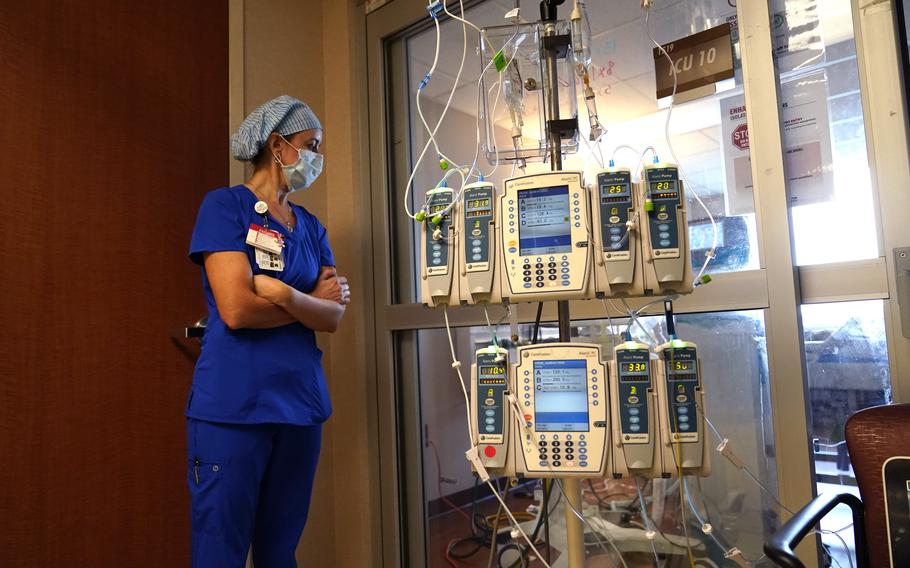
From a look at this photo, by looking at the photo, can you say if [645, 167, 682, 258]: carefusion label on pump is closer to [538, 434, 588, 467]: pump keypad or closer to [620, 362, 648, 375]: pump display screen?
[620, 362, 648, 375]: pump display screen

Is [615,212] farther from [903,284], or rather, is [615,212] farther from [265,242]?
[265,242]

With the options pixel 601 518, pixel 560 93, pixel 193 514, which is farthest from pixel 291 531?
pixel 560 93

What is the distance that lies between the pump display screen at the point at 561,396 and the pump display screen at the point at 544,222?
234 millimetres

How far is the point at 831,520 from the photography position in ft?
4.30

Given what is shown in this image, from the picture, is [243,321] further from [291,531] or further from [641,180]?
[641,180]

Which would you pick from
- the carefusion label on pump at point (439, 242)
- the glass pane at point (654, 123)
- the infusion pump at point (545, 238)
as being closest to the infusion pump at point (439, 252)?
the carefusion label on pump at point (439, 242)

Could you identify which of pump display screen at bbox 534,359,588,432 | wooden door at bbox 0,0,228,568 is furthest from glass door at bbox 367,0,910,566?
wooden door at bbox 0,0,228,568

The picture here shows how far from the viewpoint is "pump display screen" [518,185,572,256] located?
3.62 feet

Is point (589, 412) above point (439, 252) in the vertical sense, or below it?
below

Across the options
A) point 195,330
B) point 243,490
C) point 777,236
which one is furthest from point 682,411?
point 195,330

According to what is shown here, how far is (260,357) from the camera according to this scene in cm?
133

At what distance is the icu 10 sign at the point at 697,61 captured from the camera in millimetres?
1418

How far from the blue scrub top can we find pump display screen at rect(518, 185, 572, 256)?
0.66 m

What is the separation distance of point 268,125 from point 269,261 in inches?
15.2
